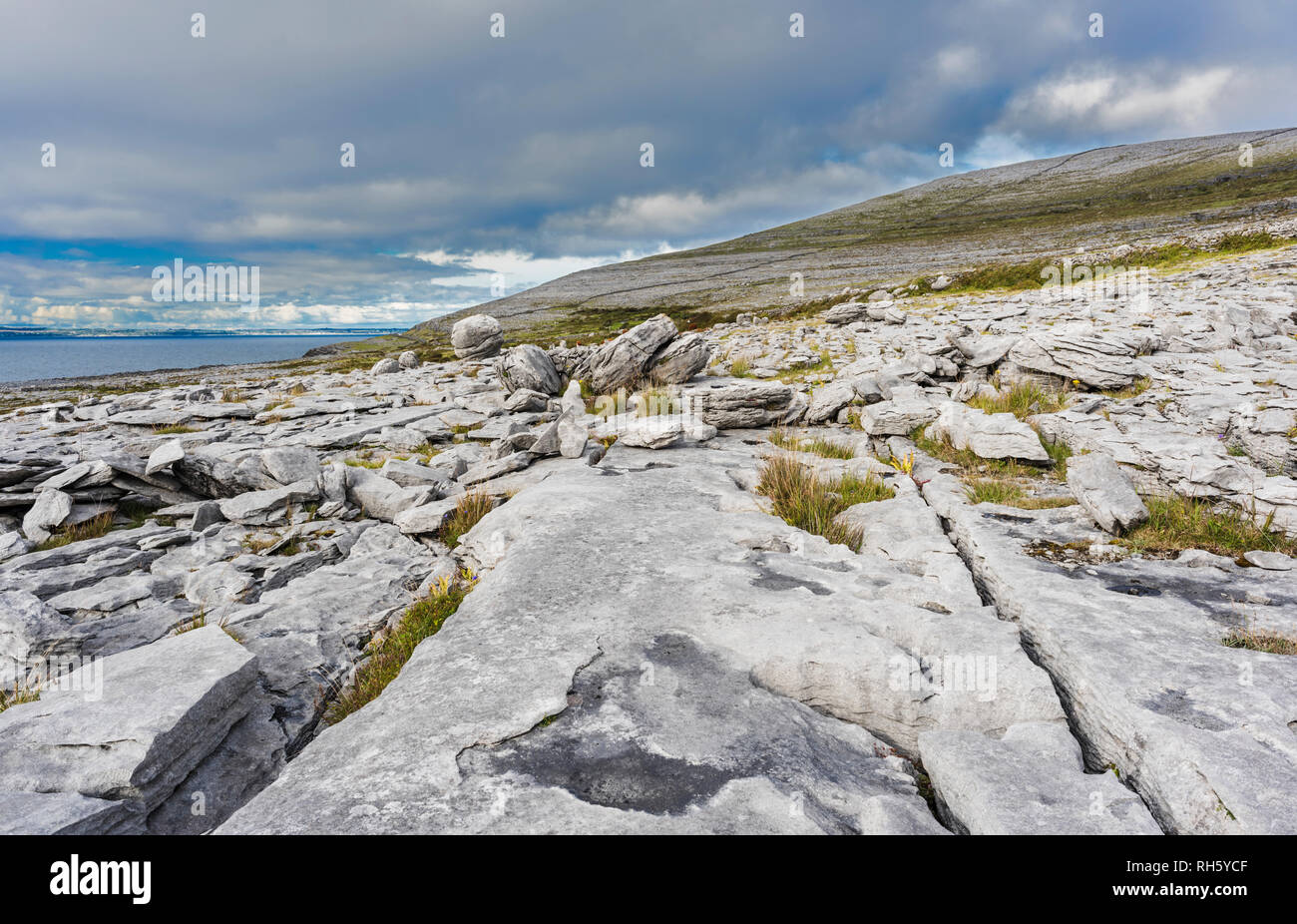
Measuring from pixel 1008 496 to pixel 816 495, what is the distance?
2451mm

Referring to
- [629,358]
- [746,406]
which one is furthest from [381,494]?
[629,358]

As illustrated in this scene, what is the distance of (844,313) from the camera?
35781mm

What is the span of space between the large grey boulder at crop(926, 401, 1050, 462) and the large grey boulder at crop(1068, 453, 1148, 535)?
1350mm

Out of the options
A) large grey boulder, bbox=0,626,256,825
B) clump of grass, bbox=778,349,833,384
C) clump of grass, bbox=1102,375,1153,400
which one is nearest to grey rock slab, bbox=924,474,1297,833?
large grey boulder, bbox=0,626,256,825

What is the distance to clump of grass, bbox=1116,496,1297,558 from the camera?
5.71 m

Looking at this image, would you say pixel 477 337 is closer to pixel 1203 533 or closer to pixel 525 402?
pixel 525 402

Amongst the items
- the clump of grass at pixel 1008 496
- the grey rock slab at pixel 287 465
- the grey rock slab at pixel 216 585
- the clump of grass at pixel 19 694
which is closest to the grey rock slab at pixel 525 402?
the grey rock slab at pixel 287 465

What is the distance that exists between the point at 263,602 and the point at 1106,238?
103778 mm

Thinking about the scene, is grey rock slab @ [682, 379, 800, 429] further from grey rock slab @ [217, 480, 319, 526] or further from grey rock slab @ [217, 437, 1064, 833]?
grey rock slab @ [217, 480, 319, 526]

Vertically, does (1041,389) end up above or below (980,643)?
above

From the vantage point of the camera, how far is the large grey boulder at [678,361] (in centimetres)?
1961

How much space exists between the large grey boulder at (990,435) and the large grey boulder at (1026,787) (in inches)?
246
